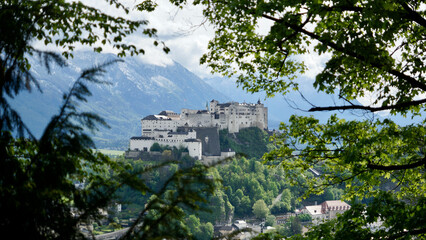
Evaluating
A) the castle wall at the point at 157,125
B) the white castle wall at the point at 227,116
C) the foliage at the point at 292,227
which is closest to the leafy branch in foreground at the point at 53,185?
the foliage at the point at 292,227

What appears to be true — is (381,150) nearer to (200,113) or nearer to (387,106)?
(387,106)

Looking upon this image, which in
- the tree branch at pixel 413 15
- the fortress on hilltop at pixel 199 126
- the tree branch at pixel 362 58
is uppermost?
the fortress on hilltop at pixel 199 126

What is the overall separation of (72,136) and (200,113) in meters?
79.7

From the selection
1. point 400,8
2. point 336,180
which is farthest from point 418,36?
point 336,180

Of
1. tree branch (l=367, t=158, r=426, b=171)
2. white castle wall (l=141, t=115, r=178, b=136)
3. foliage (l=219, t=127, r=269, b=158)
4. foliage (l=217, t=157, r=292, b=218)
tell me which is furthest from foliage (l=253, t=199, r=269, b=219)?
tree branch (l=367, t=158, r=426, b=171)

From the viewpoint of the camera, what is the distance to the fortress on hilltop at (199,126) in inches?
2972

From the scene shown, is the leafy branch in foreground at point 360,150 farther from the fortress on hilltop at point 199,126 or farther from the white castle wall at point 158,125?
the white castle wall at point 158,125

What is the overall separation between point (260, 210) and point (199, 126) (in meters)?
21.3

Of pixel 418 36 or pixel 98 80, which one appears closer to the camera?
pixel 98 80

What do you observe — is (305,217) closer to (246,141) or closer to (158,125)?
(246,141)

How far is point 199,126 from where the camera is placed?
8194cm

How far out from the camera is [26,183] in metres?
3.13

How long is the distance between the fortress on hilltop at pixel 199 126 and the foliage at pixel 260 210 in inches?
408

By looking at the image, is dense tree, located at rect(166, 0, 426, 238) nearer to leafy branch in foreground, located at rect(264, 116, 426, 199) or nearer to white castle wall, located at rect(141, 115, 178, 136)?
leafy branch in foreground, located at rect(264, 116, 426, 199)
